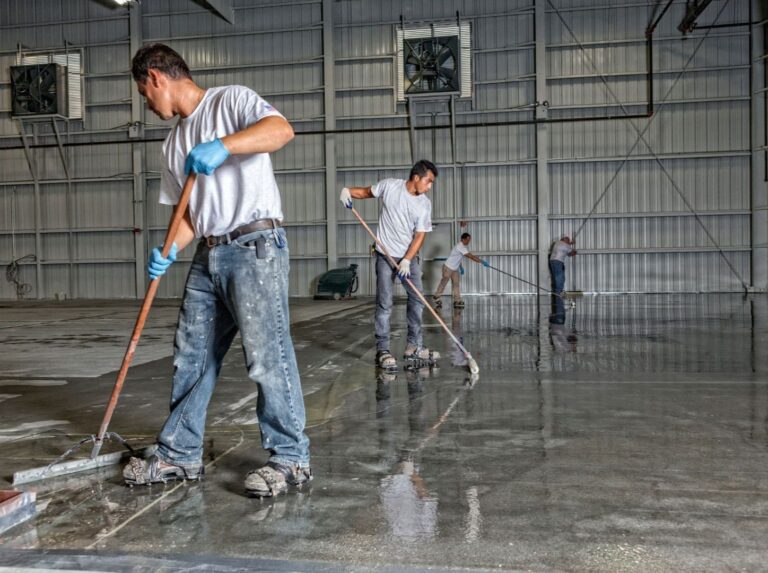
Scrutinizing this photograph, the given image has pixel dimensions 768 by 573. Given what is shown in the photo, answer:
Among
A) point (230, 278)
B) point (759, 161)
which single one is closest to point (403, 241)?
point (230, 278)

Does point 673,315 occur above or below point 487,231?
below

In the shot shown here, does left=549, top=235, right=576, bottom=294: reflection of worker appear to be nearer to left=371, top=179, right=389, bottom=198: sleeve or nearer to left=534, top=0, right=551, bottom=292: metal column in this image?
left=534, top=0, right=551, bottom=292: metal column

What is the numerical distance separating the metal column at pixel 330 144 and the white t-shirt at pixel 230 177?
16.6 m

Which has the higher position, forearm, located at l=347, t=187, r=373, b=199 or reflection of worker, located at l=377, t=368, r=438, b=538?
forearm, located at l=347, t=187, r=373, b=199

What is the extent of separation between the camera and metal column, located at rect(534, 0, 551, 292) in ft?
61.1

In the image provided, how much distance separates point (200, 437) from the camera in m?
2.86

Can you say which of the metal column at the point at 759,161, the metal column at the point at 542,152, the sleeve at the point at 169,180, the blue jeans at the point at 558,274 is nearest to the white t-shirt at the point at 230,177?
the sleeve at the point at 169,180

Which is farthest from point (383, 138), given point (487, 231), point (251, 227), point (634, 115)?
point (251, 227)

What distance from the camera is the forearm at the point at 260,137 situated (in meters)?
2.46

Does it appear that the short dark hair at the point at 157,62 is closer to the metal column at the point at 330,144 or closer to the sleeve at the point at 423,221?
the sleeve at the point at 423,221

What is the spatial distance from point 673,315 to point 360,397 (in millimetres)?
8146

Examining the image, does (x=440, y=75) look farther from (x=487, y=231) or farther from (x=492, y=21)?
(x=487, y=231)

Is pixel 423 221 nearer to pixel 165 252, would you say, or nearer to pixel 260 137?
pixel 165 252

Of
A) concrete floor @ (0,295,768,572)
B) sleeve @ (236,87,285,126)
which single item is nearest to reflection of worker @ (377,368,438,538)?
concrete floor @ (0,295,768,572)
